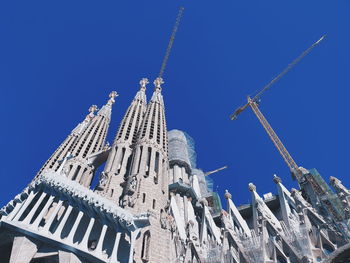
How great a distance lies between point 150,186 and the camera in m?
21.9

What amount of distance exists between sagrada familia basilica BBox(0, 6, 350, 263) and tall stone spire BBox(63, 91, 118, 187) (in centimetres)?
23

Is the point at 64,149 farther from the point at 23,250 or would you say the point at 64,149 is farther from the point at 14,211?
the point at 23,250

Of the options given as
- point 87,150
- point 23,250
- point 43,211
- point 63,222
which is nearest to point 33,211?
point 43,211

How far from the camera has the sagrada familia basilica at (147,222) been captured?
15758 mm

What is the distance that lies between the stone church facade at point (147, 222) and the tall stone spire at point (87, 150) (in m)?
0.25

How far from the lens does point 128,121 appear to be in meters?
33.1

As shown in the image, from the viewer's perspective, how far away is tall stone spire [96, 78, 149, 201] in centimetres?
2288

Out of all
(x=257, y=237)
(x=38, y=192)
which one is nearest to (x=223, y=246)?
(x=257, y=237)

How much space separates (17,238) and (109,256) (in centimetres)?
433

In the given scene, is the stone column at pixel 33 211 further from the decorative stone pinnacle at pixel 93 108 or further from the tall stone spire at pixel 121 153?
the decorative stone pinnacle at pixel 93 108

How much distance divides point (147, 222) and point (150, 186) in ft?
19.3

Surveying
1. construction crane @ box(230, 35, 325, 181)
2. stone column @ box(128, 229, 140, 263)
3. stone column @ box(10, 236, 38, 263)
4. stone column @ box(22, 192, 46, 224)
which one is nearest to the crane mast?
construction crane @ box(230, 35, 325, 181)

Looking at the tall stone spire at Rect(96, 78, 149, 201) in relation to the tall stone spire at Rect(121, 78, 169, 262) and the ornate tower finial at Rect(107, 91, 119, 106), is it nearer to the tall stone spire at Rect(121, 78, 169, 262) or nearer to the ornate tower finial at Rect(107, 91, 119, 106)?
the tall stone spire at Rect(121, 78, 169, 262)

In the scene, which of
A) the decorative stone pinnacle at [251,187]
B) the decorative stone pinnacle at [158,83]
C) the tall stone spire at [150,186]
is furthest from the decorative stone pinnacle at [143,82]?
the decorative stone pinnacle at [251,187]
